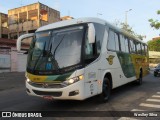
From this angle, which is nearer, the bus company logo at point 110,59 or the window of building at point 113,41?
the bus company logo at point 110,59

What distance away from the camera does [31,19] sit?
5100 centimetres

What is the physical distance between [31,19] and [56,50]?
1757 inches

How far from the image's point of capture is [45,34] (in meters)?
8.48

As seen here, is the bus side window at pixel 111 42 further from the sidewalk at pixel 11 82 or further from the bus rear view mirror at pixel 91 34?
the sidewalk at pixel 11 82

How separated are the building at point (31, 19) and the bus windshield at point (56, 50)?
128 ft

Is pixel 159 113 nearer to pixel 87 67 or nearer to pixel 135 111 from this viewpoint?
pixel 135 111

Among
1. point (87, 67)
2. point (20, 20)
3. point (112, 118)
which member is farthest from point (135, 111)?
point (20, 20)

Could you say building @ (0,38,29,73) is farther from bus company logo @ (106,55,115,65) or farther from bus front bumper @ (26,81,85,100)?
bus front bumper @ (26,81,85,100)

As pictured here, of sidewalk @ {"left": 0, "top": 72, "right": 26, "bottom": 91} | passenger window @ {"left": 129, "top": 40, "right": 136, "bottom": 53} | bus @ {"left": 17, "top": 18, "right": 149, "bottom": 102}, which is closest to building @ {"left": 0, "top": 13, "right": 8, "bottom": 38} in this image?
sidewalk @ {"left": 0, "top": 72, "right": 26, "bottom": 91}

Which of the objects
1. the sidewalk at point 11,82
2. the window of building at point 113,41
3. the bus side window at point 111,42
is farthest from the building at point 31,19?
the bus side window at point 111,42

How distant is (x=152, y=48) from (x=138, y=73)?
9970cm

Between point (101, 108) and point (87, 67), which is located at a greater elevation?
point (87, 67)

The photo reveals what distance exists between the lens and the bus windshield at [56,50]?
7742 millimetres

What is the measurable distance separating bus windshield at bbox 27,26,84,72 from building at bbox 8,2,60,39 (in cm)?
3888
